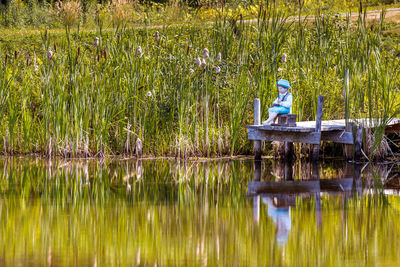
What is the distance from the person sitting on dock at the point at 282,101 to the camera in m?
12.0

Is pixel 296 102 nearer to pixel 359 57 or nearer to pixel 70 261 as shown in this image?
pixel 359 57

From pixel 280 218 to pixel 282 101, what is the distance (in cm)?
493

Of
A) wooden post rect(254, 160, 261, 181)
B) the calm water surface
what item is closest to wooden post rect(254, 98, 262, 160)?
wooden post rect(254, 160, 261, 181)

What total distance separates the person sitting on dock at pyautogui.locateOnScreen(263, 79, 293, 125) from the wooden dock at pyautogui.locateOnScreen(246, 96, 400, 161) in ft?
0.94

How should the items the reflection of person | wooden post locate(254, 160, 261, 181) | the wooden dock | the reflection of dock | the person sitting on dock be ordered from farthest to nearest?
the person sitting on dock < the wooden dock < wooden post locate(254, 160, 261, 181) < the reflection of dock < the reflection of person

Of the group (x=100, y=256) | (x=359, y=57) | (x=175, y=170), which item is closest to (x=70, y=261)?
(x=100, y=256)

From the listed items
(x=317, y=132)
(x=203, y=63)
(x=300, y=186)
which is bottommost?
(x=300, y=186)

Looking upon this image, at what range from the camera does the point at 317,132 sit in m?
11.9

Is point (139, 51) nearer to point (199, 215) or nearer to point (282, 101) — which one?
point (282, 101)

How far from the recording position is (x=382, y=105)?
Result: 11.9 metres

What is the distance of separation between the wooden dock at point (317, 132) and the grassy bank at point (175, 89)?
290mm

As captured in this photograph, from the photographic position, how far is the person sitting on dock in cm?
1195

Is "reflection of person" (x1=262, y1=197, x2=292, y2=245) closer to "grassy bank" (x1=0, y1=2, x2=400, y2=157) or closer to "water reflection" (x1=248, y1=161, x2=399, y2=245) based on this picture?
"water reflection" (x1=248, y1=161, x2=399, y2=245)

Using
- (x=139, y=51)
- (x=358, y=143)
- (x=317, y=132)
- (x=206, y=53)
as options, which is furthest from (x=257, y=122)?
(x=139, y=51)
